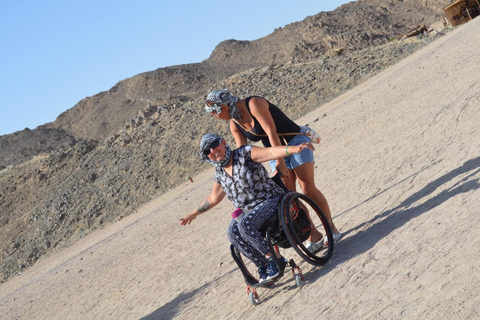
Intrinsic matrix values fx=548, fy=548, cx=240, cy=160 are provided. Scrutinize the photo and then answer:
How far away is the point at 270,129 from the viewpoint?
5.25 metres

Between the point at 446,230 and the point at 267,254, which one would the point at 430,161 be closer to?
the point at 446,230

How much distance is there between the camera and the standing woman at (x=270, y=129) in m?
5.24

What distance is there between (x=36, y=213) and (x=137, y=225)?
12.6 meters

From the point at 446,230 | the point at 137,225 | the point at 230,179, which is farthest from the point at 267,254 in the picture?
the point at 137,225

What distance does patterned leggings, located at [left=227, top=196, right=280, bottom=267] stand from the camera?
Result: 492 centimetres

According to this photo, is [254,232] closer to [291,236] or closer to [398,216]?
[291,236]

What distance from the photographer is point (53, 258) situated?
20.5 meters

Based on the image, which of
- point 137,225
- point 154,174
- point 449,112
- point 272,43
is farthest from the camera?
point 272,43

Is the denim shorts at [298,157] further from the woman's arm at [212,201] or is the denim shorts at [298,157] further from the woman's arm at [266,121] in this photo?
the woman's arm at [212,201]

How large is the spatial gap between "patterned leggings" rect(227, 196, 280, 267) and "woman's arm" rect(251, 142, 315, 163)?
433mm

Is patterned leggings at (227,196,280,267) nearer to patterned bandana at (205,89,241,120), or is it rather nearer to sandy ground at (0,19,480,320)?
sandy ground at (0,19,480,320)

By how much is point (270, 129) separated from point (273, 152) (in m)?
0.48

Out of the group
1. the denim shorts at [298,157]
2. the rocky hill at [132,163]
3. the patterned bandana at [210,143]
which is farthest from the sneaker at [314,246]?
the rocky hill at [132,163]

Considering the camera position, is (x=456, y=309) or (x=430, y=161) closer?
(x=456, y=309)
